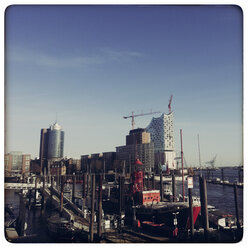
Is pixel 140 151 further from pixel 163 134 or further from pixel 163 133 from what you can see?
pixel 163 133

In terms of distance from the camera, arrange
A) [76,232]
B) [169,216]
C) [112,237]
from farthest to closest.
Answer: [169,216] < [76,232] < [112,237]

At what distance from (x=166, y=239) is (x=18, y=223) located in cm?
1583

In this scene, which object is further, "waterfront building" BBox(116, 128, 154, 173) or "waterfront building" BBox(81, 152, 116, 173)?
"waterfront building" BBox(116, 128, 154, 173)

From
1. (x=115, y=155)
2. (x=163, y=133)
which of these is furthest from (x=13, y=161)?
(x=163, y=133)

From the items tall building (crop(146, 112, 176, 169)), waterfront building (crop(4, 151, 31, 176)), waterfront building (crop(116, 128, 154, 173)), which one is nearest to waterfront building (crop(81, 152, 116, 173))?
waterfront building (crop(116, 128, 154, 173))

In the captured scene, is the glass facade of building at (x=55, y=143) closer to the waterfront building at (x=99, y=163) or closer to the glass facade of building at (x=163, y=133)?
the waterfront building at (x=99, y=163)

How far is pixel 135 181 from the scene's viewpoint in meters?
32.1

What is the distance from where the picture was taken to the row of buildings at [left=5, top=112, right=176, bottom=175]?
83312 mm

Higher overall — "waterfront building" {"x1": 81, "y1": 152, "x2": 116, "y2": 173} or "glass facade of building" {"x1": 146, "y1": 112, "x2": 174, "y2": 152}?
"glass facade of building" {"x1": 146, "y1": 112, "x2": 174, "y2": 152}

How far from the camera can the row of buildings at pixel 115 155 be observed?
273ft

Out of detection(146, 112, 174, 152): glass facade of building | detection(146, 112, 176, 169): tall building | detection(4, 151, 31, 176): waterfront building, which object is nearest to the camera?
detection(4, 151, 31, 176): waterfront building

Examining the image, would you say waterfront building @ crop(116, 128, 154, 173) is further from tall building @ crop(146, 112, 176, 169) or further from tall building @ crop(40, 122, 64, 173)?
tall building @ crop(146, 112, 176, 169)
